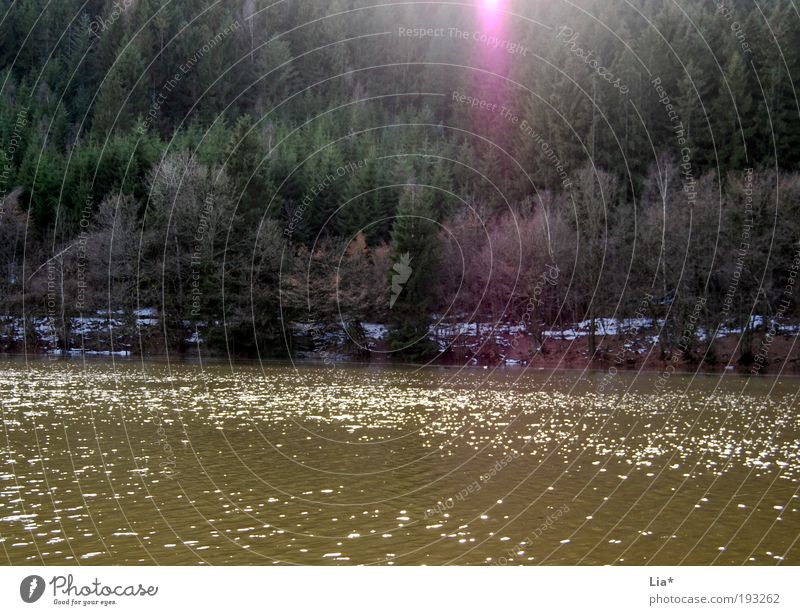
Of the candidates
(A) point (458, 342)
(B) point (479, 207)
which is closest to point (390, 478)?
(A) point (458, 342)

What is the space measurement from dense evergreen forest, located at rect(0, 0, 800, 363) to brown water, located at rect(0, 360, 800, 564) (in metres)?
30.7

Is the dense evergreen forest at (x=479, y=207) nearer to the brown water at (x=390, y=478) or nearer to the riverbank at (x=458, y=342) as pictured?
the riverbank at (x=458, y=342)

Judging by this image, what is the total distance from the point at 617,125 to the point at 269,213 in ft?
134

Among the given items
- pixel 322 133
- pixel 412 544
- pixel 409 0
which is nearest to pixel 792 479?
pixel 412 544

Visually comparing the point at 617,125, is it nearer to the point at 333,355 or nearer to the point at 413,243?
the point at 413,243

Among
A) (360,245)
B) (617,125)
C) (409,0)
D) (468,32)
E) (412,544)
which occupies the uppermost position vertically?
(409,0)

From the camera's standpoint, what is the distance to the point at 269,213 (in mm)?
89688

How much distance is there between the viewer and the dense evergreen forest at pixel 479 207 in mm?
76500

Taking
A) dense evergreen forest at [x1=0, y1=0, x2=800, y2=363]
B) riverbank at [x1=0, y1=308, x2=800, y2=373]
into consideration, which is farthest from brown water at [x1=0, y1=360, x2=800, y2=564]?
dense evergreen forest at [x1=0, y1=0, x2=800, y2=363]

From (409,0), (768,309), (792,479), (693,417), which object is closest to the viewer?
(792,479)
